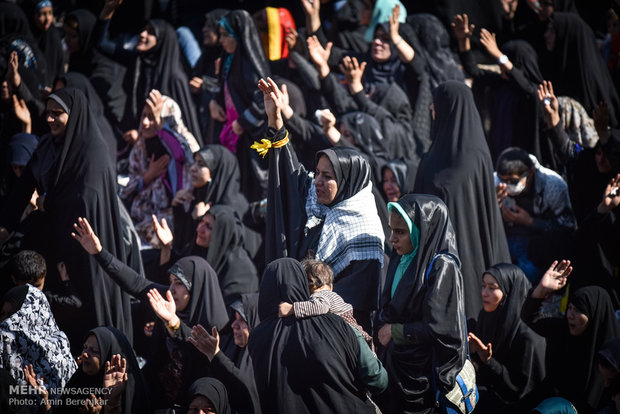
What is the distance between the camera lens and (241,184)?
7250 millimetres

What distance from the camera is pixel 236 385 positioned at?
4852 mm

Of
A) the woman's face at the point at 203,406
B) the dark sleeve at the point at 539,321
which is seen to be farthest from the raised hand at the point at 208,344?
the dark sleeve at the point at 539,321

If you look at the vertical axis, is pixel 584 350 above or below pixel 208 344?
below

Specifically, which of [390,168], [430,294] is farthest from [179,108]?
[430,294]

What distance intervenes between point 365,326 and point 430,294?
76cm

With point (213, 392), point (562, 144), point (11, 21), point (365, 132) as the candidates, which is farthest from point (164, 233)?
point (11, 21)

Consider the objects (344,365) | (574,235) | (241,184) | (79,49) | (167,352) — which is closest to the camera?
(344,365)

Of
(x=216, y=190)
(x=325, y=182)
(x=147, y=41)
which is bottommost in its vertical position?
(x=216, y=190)

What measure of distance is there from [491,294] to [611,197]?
1.25 m

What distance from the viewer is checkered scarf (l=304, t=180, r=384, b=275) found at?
17.0 feet

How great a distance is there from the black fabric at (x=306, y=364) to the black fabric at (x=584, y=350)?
1584mm

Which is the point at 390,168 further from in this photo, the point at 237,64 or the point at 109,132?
the point at 109,132

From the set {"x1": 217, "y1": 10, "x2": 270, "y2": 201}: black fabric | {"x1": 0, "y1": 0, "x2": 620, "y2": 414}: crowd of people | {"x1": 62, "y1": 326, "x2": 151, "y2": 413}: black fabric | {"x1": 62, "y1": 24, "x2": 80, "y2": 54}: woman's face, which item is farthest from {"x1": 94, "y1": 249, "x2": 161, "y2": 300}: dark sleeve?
{"x1": 62, "y1": 24, "x2": 80, "y2": 54}: woman's face

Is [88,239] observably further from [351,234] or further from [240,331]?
[351,234]
